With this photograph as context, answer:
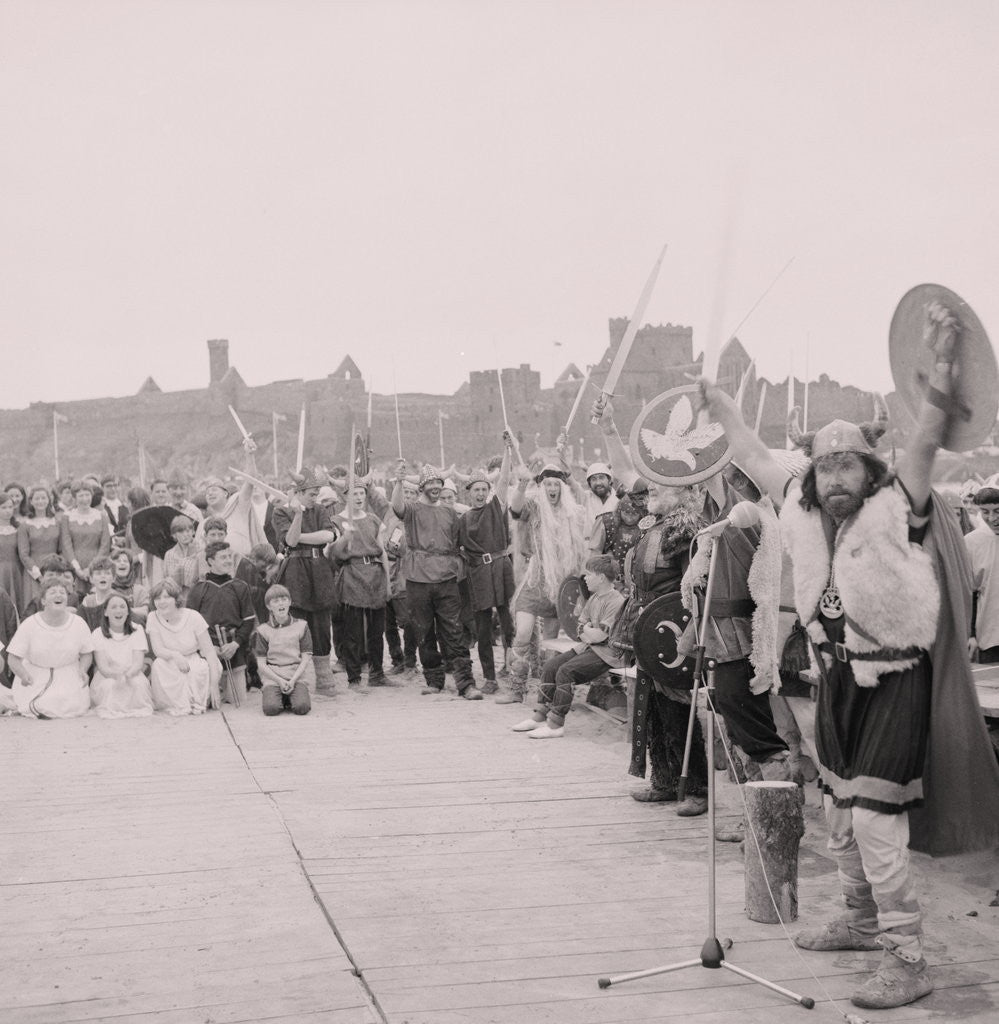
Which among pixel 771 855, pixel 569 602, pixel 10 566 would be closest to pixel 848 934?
pixel 771 855

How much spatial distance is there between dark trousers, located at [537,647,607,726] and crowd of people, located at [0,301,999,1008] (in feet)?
0.05

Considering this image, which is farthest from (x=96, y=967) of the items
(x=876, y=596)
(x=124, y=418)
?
(x=124, y=418)

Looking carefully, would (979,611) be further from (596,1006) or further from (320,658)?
(320,658)

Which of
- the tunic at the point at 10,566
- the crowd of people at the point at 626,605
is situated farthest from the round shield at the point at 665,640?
the tunic at the point at 10,566

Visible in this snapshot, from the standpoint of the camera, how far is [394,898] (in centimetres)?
538

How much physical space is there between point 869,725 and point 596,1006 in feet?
3.97

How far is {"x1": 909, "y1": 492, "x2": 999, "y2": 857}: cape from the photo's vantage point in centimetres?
434

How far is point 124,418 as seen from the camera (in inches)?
3504

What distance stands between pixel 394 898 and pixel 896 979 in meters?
2.00

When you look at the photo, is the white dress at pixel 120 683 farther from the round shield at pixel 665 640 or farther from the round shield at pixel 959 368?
the round shield at pixel 959 368

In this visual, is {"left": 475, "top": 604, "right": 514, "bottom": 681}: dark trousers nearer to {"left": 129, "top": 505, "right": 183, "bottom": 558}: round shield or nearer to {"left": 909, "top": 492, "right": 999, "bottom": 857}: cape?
{"left": 129, "top": 505, "right": 183, "bottom": 558}: round shield

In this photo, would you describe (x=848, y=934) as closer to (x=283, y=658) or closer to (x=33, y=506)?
(x=283, y=658)

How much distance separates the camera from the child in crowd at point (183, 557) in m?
11.2

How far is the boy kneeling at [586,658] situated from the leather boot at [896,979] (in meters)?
4.02
